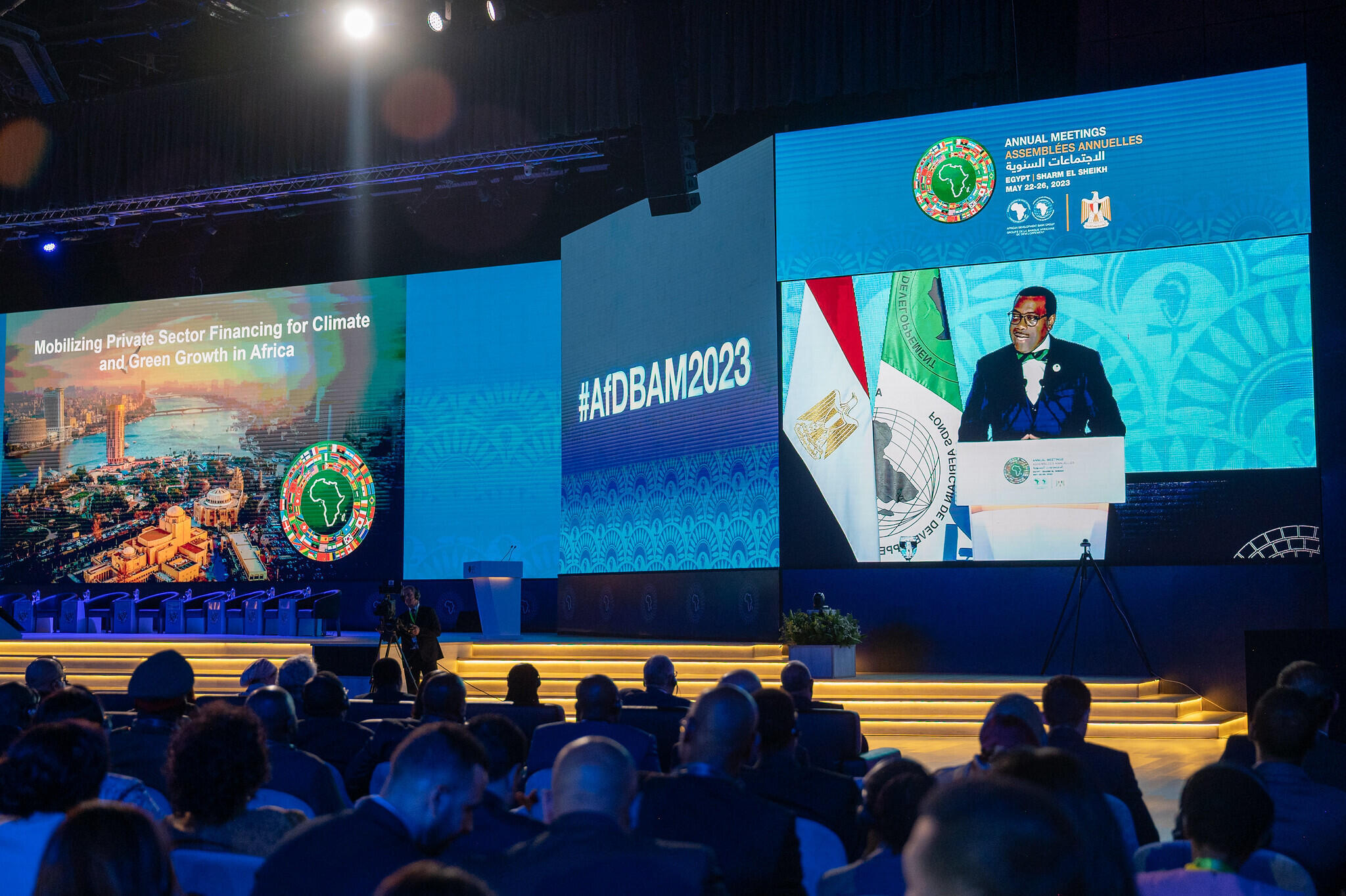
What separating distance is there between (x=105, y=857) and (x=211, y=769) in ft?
3.03

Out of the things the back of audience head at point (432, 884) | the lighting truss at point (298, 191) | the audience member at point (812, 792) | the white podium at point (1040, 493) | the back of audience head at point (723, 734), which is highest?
the lighting truss at point (298, 191)

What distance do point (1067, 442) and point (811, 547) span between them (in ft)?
8.37

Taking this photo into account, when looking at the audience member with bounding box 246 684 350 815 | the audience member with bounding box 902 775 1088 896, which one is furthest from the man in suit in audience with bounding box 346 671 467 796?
the audience member with bounding box 902 775 1088 896

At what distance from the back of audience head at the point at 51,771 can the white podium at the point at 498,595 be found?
1134cm

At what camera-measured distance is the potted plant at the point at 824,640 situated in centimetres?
1060

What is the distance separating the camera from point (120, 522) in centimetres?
1653

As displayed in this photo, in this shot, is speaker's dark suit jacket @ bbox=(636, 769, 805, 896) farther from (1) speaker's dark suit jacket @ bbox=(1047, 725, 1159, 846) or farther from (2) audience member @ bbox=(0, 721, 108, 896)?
(1) speaker's dark suit jacket @ bbox=(1047, 725, 1159, 846)

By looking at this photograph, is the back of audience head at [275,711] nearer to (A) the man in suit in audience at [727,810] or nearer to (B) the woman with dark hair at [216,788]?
(B) the woman with dark hair at [216,788]

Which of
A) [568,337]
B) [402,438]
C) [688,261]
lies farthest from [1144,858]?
[402,438]

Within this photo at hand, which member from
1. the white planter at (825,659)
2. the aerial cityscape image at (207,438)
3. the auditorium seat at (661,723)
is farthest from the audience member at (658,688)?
the aerial cityscape image at (207,438)

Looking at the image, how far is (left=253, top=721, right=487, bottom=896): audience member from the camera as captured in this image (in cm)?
196

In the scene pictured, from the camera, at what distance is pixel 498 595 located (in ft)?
45.9

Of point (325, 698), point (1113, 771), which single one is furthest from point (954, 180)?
point (1113, 771)

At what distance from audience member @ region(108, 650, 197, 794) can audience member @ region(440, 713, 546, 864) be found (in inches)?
43.8
